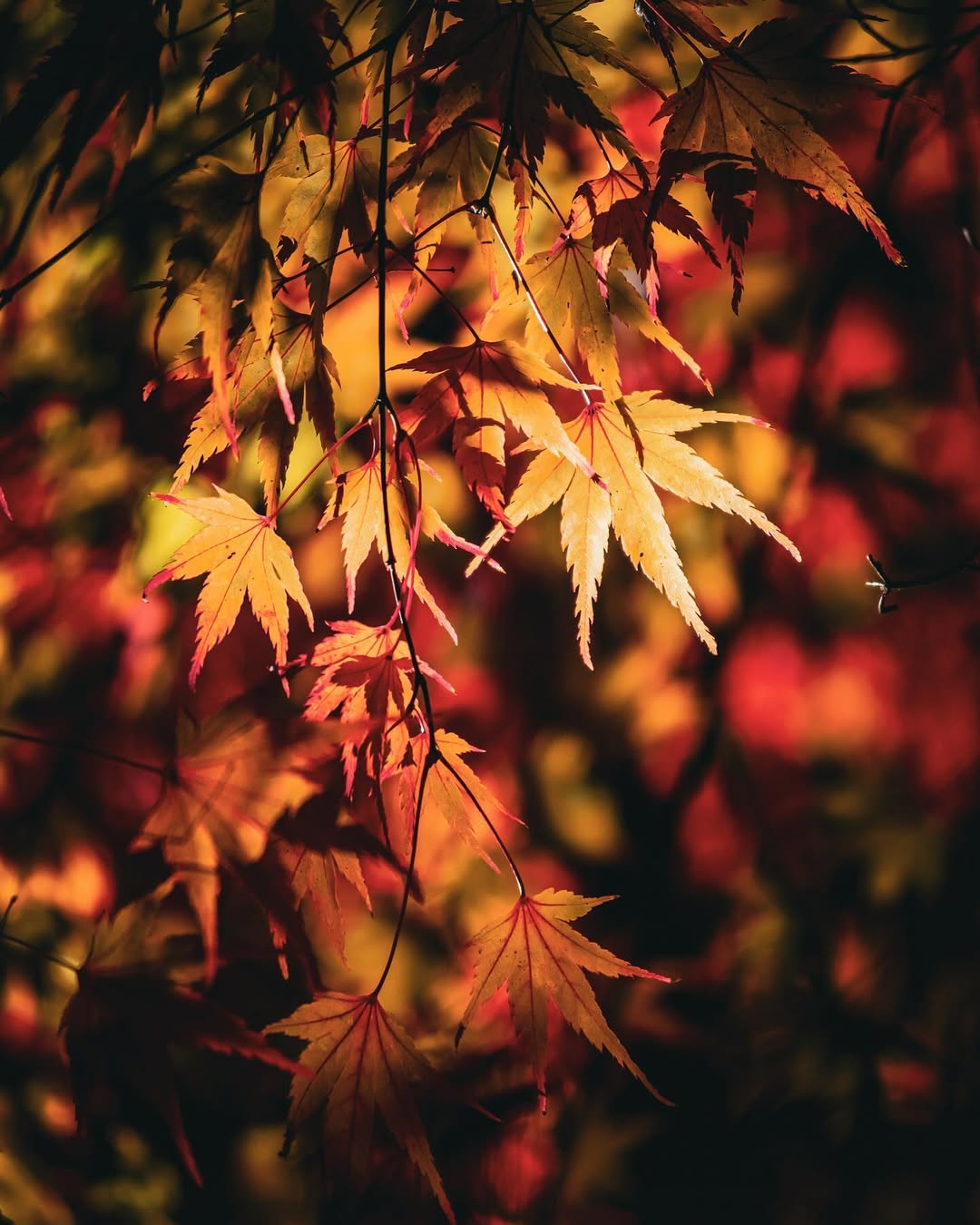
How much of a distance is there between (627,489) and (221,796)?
0.38 m

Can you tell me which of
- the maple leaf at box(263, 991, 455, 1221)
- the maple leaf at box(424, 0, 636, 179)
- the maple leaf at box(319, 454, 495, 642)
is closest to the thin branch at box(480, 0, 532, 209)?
the maple leaf at box(424, 0, 636, 179)

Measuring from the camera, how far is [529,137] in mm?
497

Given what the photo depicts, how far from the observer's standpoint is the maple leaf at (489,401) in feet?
1.81

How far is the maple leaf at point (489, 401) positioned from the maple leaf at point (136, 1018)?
403 millimetres

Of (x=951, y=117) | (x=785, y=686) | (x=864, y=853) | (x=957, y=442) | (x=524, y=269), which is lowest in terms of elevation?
(x=864, y=853)

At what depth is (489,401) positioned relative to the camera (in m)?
0.58

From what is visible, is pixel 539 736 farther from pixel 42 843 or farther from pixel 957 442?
pixel 42 843

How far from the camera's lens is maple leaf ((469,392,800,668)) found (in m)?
0.57

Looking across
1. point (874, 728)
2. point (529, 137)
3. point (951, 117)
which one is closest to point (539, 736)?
point (874, 728)

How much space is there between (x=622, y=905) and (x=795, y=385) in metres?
0.54

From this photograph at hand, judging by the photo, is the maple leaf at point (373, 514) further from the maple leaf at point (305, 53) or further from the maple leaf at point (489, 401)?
the maple leaf at point (305, 53)

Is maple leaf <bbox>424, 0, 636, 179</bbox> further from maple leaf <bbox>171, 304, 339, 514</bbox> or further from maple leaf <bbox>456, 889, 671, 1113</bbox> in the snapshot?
maple leaf <bbox>456, 889, 671, 1113</bbox>

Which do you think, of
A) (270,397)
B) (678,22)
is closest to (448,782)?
(270,397)

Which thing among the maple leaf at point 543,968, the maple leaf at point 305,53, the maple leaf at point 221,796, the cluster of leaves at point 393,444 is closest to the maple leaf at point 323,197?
the cluster of leaves at point 393,444
